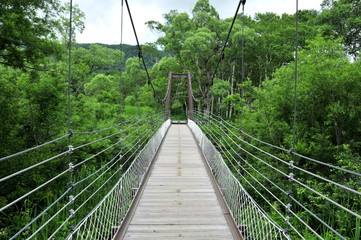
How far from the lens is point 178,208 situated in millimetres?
2836

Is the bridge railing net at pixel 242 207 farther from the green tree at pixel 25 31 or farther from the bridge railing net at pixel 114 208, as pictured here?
the green tree at pixel 25 31

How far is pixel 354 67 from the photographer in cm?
570

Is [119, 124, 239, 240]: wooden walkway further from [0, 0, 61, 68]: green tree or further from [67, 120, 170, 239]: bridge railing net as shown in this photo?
[0, 0, 61, 68]: green tree

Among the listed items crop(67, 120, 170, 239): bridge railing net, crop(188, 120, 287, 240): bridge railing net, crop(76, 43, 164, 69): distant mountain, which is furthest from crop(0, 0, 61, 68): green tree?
crop(76, 43, 164, 69): distant mountain

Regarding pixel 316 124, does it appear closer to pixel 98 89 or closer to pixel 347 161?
pixel 347 161

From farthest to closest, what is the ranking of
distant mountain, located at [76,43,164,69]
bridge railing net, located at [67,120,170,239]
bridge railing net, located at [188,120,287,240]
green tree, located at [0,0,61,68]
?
distant mountain, located at [76,43,164,69] → green tree, located at [0,0,61,68] → bridge railing net, located at [188,120,287,240] → bridge railing net, located at [67,120,170,239]

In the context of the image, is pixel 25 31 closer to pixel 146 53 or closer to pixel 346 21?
pixel 346 21

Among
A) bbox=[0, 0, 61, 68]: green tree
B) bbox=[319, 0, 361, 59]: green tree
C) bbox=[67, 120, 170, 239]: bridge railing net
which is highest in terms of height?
Answer: bbox=[319, 0, 361, 59]: green tree

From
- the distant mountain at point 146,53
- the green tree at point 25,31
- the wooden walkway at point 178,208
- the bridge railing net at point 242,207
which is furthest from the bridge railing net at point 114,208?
the distant mountain at point 146,53

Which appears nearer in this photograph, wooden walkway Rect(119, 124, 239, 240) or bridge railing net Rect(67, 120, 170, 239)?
bridge railing net Rect(67, 120, 170, 239)

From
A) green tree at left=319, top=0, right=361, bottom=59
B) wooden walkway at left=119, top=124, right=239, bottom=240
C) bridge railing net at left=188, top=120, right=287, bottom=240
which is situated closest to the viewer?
bridge railing net at left=188, top=120, right=287, bottom=240

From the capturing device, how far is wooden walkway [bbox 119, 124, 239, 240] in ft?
7.53

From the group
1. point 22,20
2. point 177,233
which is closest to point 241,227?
point 177,233

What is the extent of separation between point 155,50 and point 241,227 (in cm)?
2642
